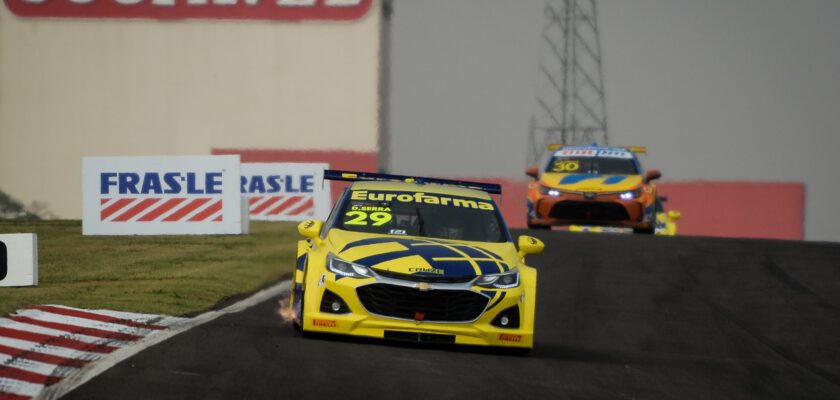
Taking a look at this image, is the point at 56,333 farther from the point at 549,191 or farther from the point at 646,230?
the point at 646,230

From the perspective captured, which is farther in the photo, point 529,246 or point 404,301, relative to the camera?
point 529,246

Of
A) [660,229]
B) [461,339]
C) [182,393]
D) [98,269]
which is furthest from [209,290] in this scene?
[660,229]

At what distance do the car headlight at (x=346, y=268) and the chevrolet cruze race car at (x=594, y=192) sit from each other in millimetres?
13643

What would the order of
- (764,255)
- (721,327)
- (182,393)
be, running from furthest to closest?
(764,255) → (721,327) → (182,393)

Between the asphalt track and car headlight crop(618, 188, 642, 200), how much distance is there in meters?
4.45

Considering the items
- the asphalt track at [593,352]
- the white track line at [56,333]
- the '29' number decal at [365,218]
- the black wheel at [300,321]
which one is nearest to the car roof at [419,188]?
the '29' number decal at [365,218]

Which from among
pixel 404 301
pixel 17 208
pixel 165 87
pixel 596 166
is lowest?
pixel 17 208

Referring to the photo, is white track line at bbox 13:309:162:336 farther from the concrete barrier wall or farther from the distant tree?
the distant tree

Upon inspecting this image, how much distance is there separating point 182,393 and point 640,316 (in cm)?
732

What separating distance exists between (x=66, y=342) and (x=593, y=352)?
4427 millimetres

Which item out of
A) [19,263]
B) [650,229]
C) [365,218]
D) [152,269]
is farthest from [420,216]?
[650,229]

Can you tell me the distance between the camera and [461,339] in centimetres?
1108

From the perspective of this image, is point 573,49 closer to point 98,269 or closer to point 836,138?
point 836,138

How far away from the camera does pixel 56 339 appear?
11391 mm
